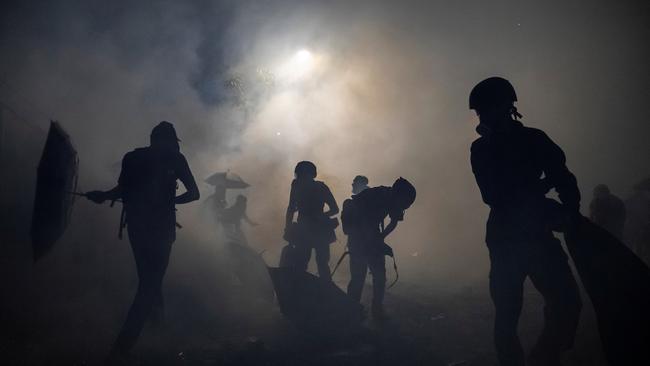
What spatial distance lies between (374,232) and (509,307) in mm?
2331

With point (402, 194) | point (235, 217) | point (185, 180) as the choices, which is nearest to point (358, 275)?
point (402, 194)

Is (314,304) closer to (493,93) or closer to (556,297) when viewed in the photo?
(556,297)

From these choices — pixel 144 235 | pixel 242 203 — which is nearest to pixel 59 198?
pixel 144 235

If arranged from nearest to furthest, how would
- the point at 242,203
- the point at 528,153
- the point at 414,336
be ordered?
1. the point at 528,153
2. the point at 414,336
3. the point at 242,203

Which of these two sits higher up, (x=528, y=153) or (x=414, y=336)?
(x=528, y=153)

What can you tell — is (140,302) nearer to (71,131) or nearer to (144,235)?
(144,235)

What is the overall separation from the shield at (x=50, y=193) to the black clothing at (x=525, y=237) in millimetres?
3352

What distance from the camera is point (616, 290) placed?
1.56 metres

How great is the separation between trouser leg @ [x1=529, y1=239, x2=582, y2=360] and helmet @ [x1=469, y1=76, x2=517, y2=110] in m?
0.89

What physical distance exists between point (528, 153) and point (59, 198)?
11.9 feet

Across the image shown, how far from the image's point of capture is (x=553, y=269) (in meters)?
1.82

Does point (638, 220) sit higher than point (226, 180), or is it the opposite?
point (226, 180)

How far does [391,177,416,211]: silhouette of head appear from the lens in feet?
13.1

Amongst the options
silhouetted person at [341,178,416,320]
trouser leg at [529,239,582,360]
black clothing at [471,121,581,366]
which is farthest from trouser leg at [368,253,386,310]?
trouser leg at [529,239,582,360]
